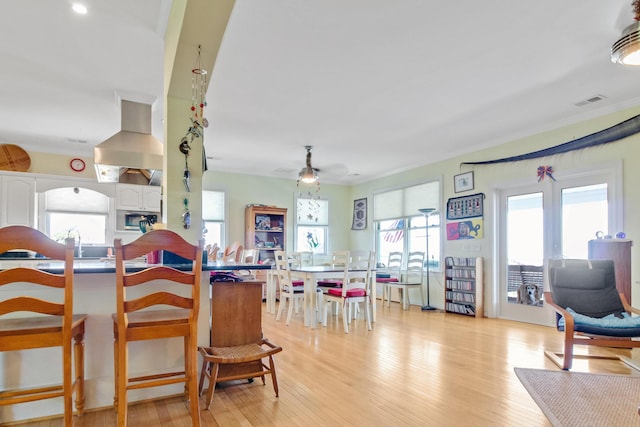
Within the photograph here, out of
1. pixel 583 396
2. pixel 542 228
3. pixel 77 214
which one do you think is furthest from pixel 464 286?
pixel 77 214

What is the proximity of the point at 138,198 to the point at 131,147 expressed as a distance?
122 inches

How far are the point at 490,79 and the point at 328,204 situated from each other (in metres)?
5.70

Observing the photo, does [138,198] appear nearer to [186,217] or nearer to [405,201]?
[186,217]

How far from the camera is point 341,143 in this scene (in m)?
5.94

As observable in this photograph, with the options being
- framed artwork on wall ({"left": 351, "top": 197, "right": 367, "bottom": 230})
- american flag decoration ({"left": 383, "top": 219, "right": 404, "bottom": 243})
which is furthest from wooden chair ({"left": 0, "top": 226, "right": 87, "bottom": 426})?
framed artwork on wall ({"left": 351, "top": 197, "right": 367, "bottom": 230})

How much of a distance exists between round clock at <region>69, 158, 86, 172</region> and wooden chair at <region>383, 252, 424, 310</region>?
19.0 feet

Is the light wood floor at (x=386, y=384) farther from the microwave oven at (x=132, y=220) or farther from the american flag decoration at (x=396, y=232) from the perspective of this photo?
the microwave oven at (x=132, y=220)

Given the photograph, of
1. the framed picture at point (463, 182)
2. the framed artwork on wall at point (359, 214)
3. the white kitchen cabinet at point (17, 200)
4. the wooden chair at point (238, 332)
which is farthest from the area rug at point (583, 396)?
the white kitchen cabinet at point (17, 200)

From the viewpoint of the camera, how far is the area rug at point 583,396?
2.17m

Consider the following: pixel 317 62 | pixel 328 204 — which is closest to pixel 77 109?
pixel 317 62

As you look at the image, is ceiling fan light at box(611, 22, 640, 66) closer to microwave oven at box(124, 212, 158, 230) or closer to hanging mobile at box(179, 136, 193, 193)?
hanging mobile at box(179, 136, 193, 193)

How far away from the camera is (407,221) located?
7.46 m

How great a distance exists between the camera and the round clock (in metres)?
6.36

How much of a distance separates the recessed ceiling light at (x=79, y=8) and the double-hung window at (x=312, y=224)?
20.2ft
